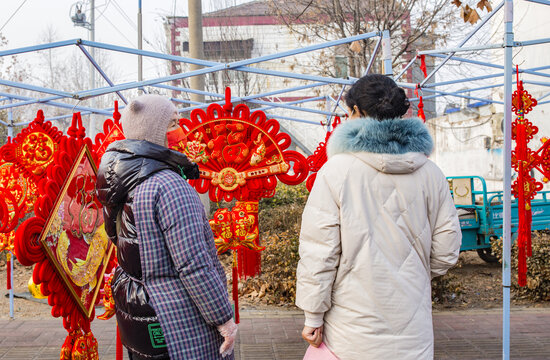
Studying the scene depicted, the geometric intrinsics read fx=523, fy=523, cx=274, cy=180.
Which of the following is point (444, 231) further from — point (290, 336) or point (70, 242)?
point (290, 336)

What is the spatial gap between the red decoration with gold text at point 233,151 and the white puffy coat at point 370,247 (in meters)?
2.13

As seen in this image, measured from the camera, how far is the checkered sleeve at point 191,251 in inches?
79.8

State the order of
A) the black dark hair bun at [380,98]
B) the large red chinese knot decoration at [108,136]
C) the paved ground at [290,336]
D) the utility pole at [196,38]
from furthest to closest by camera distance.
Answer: the utility pole at [196,38] → the paved ground at [290,336] → the large red chinese knot decoration at [108,136] → the black dark hair bun at [380,98]

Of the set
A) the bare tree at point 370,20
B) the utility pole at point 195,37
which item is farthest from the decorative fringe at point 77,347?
the bare tree at point 370,20

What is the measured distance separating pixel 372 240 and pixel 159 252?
2.75 feet

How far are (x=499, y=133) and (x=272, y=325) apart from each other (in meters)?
13.0

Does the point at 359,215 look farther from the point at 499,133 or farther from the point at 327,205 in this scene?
the point at 499,133

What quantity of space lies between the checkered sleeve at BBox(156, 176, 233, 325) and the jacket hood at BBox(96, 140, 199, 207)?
126 mm

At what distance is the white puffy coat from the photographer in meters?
2.00

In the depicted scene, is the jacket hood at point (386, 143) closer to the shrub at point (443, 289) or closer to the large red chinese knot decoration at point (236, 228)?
the large red chinese knot decoration at point (236, 228)

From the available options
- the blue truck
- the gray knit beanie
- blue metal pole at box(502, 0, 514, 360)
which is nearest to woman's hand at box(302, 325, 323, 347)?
the gray knit beanie

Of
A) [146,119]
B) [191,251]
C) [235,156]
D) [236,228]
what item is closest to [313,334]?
[191,251]

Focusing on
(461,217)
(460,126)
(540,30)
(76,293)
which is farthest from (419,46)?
(76,293)

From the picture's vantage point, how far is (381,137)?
6.72 ft
